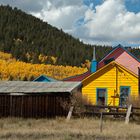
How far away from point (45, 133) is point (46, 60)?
12672cm

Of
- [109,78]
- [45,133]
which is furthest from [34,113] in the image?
[45,133]

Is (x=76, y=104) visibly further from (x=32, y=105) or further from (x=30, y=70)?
(x=30, y=70)

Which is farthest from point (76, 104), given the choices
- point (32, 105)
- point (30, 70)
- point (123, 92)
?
point (30, 70)

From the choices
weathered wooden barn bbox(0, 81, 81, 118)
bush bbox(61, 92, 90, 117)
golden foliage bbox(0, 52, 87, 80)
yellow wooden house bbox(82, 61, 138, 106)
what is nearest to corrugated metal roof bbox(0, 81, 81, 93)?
weathered wooden barn bbox(0, 81, 81, 118)

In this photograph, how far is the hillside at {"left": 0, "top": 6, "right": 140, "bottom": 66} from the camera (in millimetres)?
143250

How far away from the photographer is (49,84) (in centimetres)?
2706

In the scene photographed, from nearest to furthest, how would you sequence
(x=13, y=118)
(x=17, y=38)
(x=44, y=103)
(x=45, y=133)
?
(x=45, y=133), (x=13, y=118), (x=44, y=103), (x=17, y=38)

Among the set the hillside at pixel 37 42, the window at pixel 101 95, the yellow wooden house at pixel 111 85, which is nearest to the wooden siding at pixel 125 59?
the yellow wooden house at pixel 111 85

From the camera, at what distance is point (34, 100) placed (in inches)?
988

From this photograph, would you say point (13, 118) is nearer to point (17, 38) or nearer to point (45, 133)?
point (45, 133)

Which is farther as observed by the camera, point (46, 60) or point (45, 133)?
point (46, 60)

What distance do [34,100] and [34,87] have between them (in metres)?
1.31

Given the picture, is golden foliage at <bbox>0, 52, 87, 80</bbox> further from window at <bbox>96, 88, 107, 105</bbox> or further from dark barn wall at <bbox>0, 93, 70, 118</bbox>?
dark barn wall at <bbox>0, 93, 70, 118</bbox>

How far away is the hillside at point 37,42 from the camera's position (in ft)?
470
